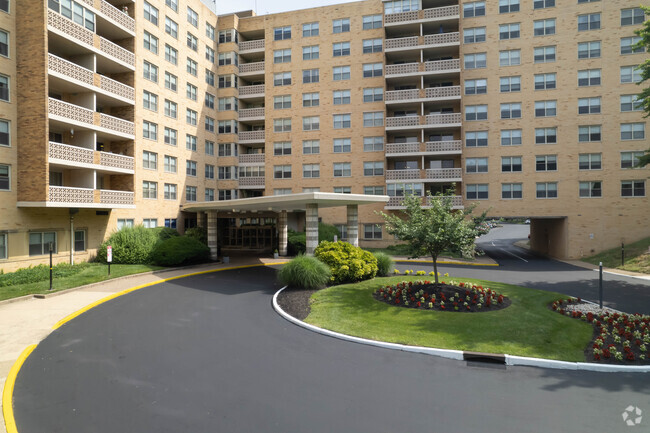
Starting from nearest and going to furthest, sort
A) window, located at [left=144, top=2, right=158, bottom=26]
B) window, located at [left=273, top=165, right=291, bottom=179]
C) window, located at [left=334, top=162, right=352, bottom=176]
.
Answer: window, located at [left=144, top=2, right=158, bottom=26], window, located at [left=334, top=162, right=352, bottom=176], window, located at [left=273, top=165, right=291, bottom=179]

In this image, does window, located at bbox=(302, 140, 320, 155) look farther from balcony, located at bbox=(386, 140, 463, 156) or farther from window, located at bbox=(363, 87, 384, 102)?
balcony, located at bbox=(386, 140, 463, 156)

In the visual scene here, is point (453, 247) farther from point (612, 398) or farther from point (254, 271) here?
point (254, 271)

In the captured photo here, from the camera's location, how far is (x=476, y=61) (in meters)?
37.8

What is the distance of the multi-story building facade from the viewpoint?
2542 cm

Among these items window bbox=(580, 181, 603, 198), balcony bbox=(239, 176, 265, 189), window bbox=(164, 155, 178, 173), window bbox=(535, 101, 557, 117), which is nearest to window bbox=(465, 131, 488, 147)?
window bbox=(535, 101, 557, 117)

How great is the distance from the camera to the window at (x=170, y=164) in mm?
34344

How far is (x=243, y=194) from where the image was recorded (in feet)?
149

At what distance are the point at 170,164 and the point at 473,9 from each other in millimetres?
35523

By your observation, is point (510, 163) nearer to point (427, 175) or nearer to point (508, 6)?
point (427, 175)

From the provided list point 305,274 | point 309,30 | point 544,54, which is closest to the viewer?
point 305,274

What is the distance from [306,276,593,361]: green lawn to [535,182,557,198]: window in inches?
938

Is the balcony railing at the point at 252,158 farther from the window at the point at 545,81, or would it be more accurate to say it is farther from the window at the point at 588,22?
the window at the point at 588,22

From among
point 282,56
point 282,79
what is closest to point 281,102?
point 282,79

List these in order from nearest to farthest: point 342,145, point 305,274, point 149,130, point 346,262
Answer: point 305,274, point 346,262, point 149,130, point 342,145
